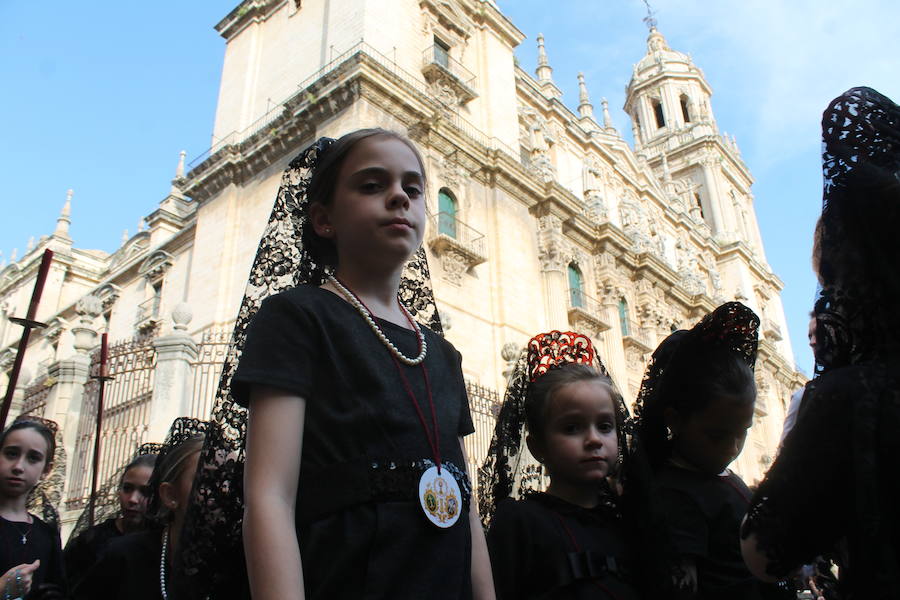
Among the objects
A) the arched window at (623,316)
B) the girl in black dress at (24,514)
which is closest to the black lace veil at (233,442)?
the girl in black dress at (24,514)

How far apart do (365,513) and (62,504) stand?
935cm

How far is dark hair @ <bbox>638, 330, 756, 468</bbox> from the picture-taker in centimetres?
253

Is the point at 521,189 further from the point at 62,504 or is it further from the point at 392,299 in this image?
the point at 392,299

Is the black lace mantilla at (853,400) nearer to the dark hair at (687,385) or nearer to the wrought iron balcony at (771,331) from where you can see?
the dark hair at (687,385)

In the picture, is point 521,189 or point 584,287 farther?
point 584,287

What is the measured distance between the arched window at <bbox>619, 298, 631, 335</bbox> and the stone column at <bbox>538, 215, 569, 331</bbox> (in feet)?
12.2

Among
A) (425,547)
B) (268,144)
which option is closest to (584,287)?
(268,144)

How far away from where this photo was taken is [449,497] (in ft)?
4.95

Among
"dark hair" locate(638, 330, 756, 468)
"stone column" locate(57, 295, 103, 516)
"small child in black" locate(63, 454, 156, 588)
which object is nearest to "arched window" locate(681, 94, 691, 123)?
"stone column" locate(57, 295, 103, 516)

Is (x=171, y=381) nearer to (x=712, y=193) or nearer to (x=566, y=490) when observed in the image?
(x=566, y=490)

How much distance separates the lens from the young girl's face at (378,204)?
167cm

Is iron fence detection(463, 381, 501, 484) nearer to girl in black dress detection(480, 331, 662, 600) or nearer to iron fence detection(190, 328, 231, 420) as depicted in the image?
iron fence detection(190, 328, 231, 420)

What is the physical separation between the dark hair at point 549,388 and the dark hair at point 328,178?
1.11 m

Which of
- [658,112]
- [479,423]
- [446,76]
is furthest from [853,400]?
[658,112]
